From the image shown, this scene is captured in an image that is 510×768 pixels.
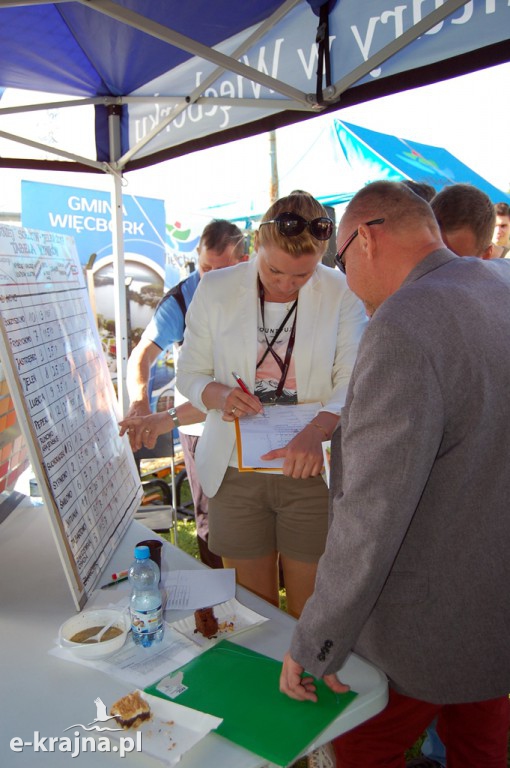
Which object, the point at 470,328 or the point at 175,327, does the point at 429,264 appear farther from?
the point at 175,327

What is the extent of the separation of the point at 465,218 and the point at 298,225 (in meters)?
0.64

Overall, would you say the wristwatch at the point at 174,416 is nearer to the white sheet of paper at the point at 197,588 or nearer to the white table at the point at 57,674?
the white table at the point at 57,674

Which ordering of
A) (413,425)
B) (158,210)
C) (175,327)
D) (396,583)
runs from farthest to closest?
(158,210), (175,327), (396,583), (413,425)

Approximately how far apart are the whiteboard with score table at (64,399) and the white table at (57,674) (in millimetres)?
109

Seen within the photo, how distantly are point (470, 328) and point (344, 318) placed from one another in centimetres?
92

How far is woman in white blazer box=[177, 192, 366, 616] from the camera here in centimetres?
183

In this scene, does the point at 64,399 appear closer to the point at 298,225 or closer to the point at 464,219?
the point at 298,225

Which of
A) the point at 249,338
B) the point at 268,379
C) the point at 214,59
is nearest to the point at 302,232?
the point at 249,338

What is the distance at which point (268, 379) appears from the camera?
6.14 feet

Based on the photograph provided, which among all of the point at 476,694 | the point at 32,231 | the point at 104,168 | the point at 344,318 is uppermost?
the point at 104,168

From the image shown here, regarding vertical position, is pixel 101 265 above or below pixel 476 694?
A: above

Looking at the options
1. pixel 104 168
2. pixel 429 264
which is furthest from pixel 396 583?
pixel 104 168

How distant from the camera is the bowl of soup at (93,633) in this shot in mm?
1099

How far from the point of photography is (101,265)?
558 cm
